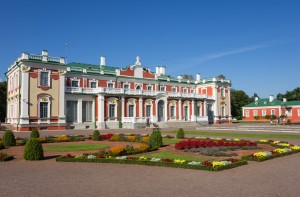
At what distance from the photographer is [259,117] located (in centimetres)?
6988

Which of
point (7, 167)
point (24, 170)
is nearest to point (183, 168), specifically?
point (24, 170)

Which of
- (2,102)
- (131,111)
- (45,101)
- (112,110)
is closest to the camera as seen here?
(45,101)

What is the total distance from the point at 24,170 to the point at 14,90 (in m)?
31.8

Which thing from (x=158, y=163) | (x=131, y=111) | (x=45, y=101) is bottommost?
(x=158, y=163)

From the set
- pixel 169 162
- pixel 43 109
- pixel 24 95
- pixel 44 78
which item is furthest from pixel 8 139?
pixel 44 78

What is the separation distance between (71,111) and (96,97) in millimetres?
4272

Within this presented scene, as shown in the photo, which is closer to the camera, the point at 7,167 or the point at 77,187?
the point at 77,187

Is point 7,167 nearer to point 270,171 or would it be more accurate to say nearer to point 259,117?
point 270,171

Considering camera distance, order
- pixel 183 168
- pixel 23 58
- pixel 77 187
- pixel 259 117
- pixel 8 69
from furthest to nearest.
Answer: pixel 259 117, pixel 8 69, pixel 23 58, pixel 183 168, pixel 77 187

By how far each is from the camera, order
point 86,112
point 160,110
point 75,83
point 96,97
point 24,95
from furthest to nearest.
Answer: point 160,110, point 75,83, point 96,97, point 86,112, point 24,95

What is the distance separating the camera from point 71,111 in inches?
1638

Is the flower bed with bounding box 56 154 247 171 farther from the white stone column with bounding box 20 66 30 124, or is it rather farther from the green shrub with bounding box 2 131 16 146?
the white stone column with bounding box 20 66 30 124

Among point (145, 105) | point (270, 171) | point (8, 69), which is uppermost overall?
point (8, 69)

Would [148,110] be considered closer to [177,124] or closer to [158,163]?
[177,124]
